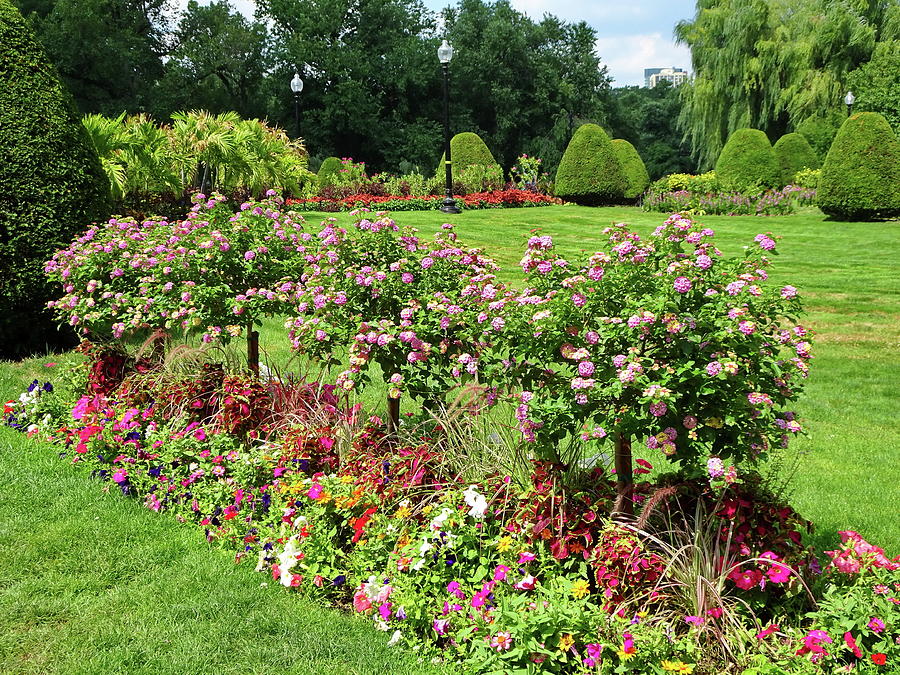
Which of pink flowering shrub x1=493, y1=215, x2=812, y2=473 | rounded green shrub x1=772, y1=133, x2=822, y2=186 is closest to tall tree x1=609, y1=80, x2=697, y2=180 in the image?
rounded green shrub x1=772, y1=133, x2=822, y2=186

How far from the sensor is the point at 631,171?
2381 centimetres

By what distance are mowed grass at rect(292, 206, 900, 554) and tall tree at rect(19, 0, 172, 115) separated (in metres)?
16.5

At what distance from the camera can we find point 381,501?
3.39 metres

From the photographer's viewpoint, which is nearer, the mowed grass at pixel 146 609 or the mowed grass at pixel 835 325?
the mowed grass at pixel 146 609

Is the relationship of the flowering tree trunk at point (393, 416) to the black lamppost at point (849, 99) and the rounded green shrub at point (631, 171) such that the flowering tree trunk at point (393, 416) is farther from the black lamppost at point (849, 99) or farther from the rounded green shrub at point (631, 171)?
the black lamppost at point (849, 99)

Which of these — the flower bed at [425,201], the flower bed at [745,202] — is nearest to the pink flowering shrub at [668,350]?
the flower bed at [425,201]

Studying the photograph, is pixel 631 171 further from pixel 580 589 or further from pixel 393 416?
pixel 580 589

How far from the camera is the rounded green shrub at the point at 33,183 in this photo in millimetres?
6473

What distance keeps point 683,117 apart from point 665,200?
8.86m

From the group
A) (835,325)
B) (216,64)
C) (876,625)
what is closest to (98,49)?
(216,64)

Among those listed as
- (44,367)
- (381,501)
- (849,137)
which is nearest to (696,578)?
(381,501)

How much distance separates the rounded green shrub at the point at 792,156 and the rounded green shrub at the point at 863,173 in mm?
4034

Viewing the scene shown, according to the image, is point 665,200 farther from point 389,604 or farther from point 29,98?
point 389,604

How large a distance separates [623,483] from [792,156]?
21.2 m
